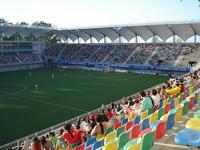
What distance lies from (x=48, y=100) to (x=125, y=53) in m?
36.5

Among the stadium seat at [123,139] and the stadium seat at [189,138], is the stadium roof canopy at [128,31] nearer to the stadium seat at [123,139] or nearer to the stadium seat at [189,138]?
the stadium seat at [123,139]

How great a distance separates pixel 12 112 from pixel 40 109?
107 inches

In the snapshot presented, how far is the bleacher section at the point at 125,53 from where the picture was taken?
57.9 metres

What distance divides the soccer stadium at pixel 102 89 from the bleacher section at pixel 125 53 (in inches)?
8.2

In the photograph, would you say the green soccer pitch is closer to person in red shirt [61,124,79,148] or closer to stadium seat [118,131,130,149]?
person in red shirt [61,124,79,148]

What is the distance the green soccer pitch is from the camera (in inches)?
A: 893

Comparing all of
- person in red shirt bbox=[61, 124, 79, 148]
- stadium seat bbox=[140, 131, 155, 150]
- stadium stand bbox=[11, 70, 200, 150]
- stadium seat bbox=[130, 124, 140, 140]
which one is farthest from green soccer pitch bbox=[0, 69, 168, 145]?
stadium seat bbox=[140, 131, 155, 150]

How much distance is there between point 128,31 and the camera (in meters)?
66.9

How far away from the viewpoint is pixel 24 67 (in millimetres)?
68312

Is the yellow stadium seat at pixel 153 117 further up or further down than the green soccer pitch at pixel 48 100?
further up

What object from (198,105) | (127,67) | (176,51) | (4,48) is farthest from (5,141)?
(4,48)

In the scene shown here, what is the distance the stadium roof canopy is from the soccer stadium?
0.21 metres

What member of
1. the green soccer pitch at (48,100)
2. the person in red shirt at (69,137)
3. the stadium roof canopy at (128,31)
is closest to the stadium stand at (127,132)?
the person in red shirt at (69,137)

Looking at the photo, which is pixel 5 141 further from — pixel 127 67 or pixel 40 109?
pixel 127 67
